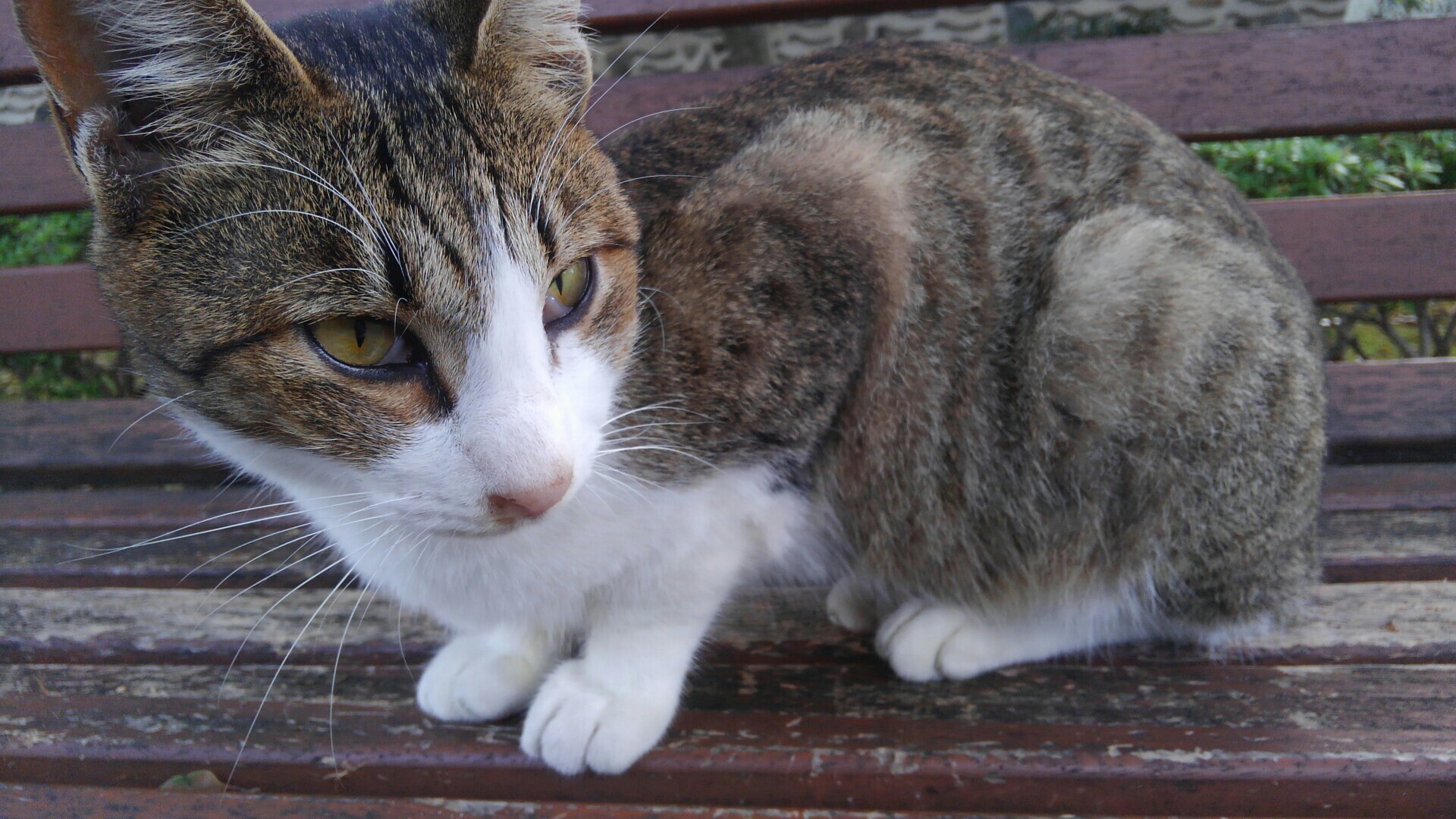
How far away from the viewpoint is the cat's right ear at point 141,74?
0.85 metres

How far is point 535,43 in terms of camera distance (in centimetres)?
110

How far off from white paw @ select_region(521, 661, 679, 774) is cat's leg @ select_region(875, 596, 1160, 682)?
368 mm

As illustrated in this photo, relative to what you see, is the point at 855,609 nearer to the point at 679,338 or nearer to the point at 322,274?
the point at 679,338

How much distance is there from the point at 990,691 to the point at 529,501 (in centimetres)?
80

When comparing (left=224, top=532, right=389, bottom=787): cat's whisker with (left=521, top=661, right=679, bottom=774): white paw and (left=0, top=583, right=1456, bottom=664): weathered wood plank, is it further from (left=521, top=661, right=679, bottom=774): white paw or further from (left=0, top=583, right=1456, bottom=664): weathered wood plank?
(left=521, top=661, right=679, bottom=774): white paw

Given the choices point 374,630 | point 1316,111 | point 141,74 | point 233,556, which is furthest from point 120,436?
point 1316,111

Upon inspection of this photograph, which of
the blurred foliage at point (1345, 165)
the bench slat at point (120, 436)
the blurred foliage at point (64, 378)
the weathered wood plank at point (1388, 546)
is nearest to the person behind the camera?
the weathered wood plank at point (1388, 546)

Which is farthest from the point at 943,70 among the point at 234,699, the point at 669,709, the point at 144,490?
the point at 144,490

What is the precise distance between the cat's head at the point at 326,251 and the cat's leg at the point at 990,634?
64 cm

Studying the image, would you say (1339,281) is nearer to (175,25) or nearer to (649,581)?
(649,581)

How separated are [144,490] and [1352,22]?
2.89m

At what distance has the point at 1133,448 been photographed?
4.29 ft

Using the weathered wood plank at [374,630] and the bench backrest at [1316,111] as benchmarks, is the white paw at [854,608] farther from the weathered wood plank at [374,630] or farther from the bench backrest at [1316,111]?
the bench backrest at [1316,111]

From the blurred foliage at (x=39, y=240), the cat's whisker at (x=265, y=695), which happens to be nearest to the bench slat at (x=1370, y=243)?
the blurred foliage at (x=39, y=240)
